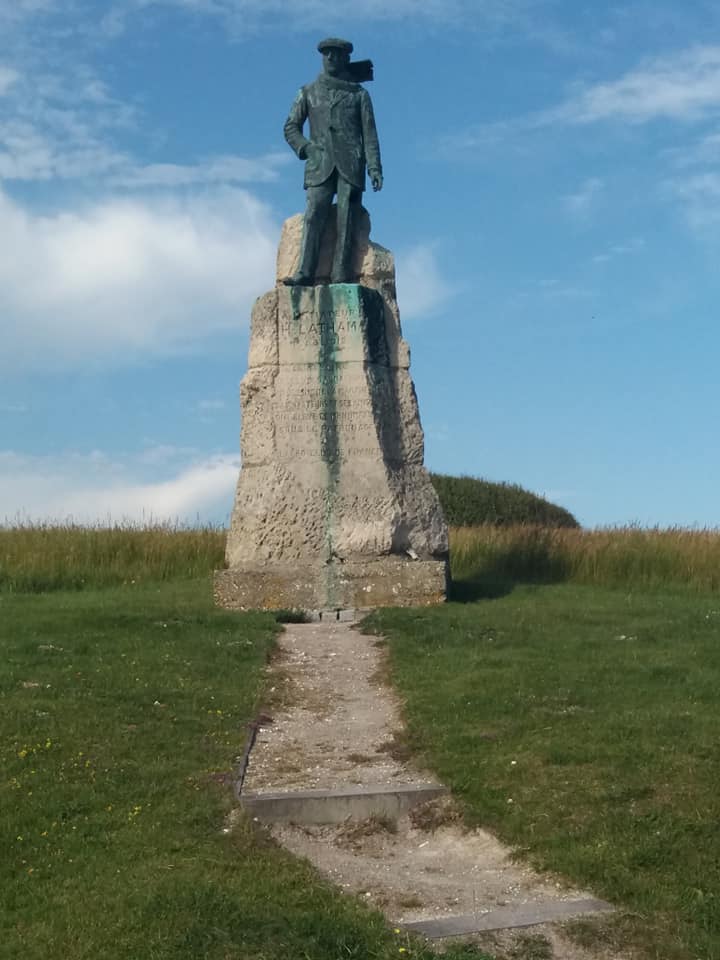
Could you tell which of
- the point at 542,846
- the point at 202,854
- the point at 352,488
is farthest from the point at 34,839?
the point at 352,488

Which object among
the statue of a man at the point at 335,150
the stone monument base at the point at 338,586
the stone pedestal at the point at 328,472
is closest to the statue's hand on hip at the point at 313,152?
the statue of a man at the point at 335,150

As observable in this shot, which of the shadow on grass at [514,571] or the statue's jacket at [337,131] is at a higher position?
the statue's jacket at [337,131]

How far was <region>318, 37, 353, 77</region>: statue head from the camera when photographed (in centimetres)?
1505

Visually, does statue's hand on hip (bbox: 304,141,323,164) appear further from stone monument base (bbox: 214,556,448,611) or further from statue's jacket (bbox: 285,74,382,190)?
stone monument base (bbox: 214,556,448,611)

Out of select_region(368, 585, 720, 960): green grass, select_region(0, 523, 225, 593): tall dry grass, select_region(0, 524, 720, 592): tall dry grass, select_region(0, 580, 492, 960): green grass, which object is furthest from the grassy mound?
select_region(0, 580, 492, 960): green grass

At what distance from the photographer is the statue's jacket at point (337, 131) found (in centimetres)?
1500

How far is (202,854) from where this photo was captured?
20.8ft

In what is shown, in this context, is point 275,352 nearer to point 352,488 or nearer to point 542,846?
point 352,488

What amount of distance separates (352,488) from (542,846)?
26.0 feet

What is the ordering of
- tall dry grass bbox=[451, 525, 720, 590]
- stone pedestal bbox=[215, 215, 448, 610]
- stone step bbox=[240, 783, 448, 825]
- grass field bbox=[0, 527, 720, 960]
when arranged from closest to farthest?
grass field bbox=[0, 527, 720, 960]
stone step bbox=[240, 783, 448, 825]
stone pedestal bbox=[215, 215, 448, 610]
tall dry grass bbox=[451, 525, 720, 590]

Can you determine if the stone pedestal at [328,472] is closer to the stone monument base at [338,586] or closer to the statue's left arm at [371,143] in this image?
the stone monument base at [338,586]

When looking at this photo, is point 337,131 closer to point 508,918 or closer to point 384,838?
point 384,838

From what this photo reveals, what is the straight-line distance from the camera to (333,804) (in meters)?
7.18

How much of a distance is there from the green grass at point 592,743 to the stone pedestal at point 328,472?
4.35 feet
